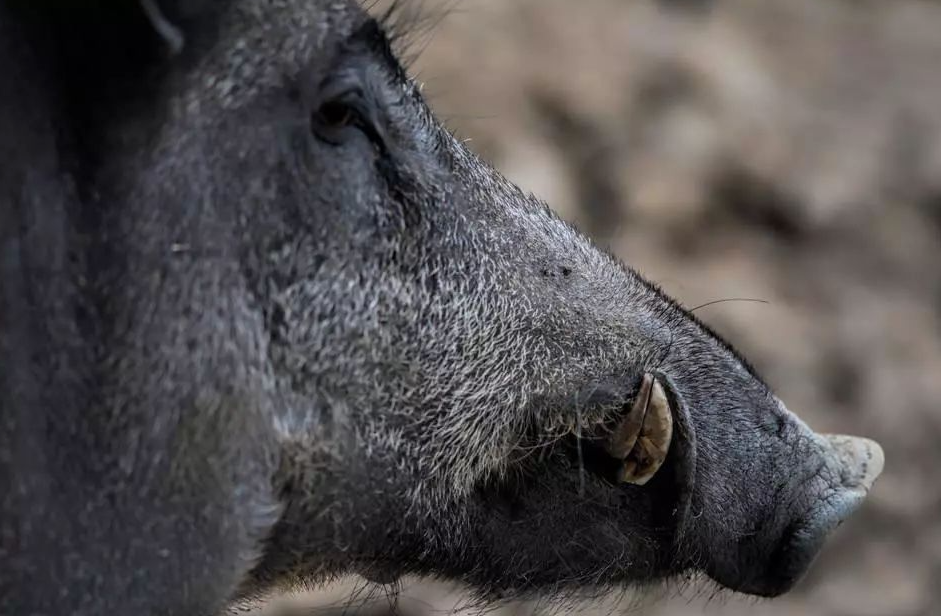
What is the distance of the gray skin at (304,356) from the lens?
1.66 m

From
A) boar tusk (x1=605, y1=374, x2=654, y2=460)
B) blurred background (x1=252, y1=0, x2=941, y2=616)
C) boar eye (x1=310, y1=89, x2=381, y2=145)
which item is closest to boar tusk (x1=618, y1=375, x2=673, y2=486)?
boar tusk (x1=605, y1=374, x2=654, y2=460)

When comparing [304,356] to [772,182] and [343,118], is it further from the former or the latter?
[772,182]

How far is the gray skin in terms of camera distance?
166cm

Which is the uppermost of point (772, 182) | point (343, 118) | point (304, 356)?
point (772, 182)

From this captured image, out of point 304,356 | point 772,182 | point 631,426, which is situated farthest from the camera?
point 772,182

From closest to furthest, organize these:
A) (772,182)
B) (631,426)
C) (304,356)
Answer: (304,356) → (631,426) → (772,182)

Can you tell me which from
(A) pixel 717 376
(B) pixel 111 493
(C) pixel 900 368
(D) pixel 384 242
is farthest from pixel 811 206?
(B) pixel 111 493

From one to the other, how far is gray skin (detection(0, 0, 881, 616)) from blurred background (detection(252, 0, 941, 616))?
2096 mm

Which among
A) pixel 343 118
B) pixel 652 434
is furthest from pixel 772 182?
Result: pixel 343 118

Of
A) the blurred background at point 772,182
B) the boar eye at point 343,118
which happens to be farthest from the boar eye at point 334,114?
the blurred background at point 772,182

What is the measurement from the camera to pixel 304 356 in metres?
1.79

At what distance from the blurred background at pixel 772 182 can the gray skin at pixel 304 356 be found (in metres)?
2.10

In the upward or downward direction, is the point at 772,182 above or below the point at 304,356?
above

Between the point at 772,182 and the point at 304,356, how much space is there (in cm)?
334
